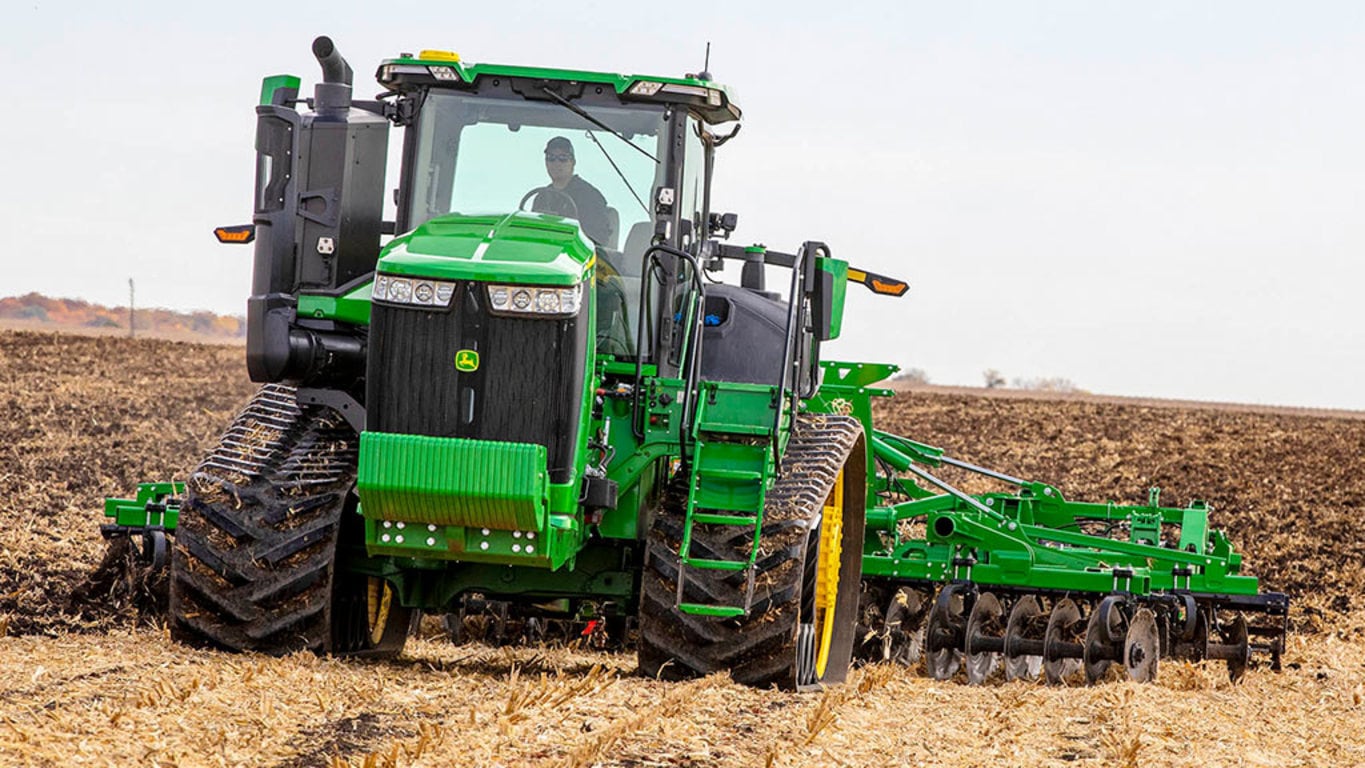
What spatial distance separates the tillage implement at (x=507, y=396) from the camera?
858 cm

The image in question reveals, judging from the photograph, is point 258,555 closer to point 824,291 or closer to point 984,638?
point 824,291

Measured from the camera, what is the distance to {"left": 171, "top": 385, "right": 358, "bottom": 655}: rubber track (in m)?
8.98

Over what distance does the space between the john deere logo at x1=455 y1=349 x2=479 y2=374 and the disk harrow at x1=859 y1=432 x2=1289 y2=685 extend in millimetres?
5279

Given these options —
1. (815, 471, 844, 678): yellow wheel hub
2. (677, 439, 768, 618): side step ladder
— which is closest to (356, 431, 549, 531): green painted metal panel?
(677, 439, 768, 618): side step ladder

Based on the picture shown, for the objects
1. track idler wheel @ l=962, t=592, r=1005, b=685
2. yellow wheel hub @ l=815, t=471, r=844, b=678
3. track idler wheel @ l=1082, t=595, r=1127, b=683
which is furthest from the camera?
track idler wheel @ l=962, t=592, r=1005, b=685

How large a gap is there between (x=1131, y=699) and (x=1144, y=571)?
2.75 m

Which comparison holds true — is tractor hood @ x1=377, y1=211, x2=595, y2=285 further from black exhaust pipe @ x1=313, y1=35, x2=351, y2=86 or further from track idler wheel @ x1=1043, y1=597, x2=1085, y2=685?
track idler wheel @ x1=1043, y1=597, x2=1085, y2=685

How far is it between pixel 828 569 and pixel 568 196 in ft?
9.63

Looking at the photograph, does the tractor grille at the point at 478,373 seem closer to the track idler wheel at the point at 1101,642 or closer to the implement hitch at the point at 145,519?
the implement hitch at the point at 145,519

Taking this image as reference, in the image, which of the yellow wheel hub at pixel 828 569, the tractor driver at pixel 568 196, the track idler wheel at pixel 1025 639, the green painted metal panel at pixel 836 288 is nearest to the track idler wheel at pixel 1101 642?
the track idler wheel at pixel 1025 639

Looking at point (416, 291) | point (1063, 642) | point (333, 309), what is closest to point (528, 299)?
point (416, 291)

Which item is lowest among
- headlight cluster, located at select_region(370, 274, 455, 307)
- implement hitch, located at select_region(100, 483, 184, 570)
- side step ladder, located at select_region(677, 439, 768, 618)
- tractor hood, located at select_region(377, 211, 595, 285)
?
implement hitch, located at select_region(100, 483, 184, 570)

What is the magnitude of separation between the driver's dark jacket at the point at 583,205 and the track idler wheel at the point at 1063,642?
4907 mm

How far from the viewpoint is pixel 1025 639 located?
510 inches
